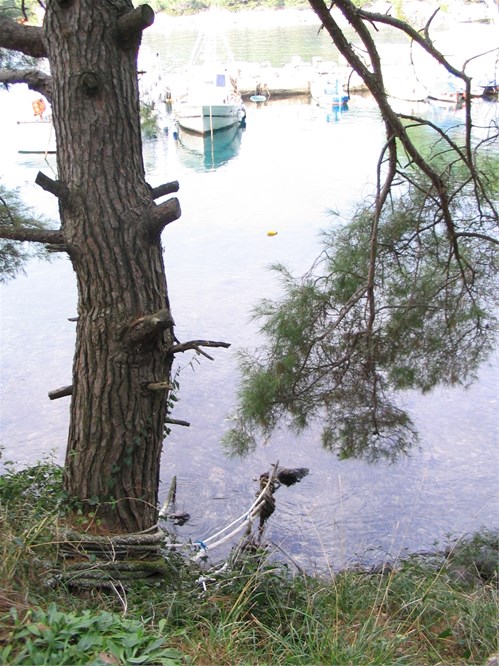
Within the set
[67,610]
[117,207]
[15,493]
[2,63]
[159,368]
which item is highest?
[2,63]

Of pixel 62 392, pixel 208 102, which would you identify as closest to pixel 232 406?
pixel 62 392

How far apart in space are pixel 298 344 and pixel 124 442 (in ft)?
4.32

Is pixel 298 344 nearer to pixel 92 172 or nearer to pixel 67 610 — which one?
pixel 92 172

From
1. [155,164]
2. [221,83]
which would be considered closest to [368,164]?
[155,164]

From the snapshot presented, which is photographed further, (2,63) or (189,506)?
(189,506)

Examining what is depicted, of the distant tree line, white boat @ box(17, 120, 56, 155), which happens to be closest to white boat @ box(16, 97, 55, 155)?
white boat @ box(17, 120, 56, 155)

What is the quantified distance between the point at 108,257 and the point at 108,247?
1.4 inches

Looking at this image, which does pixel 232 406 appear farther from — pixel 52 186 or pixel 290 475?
pixel 52 186

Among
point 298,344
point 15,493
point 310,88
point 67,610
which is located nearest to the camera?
point 67,610

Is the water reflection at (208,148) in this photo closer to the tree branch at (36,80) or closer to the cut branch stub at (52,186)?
the tree branch at (36,80)

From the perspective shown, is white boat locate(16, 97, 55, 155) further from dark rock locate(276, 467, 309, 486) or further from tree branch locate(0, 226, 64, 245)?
tree branch locate(0, 226, 64, 245)

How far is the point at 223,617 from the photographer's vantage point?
6.75 feet

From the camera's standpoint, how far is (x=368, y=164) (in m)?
11.3

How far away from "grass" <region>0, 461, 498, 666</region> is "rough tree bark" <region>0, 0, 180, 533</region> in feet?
0.88
